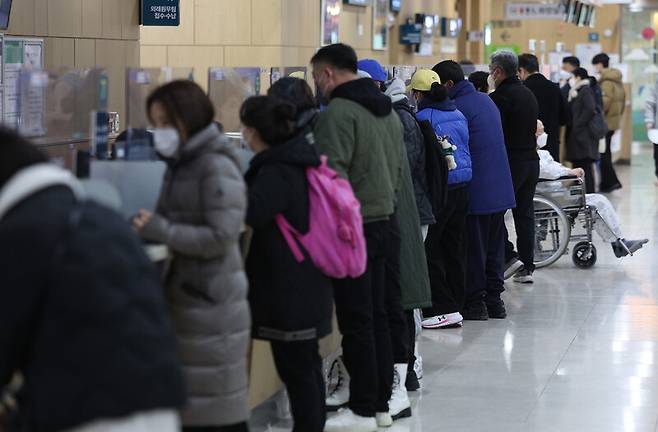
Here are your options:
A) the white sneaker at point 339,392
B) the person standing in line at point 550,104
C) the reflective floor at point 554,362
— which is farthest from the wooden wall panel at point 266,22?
the white sneaker at point 339,392

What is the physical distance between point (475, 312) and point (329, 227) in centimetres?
378

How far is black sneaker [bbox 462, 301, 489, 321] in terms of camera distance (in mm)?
7957

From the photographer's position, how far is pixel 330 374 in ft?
19.2

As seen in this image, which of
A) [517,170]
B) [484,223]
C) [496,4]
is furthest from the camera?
[496,4]

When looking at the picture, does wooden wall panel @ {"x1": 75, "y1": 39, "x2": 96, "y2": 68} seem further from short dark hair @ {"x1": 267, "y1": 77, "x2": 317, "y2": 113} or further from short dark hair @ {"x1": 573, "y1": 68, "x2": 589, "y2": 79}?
short dark hair @ {"x1": 573, "y1": 68, "x2": 589, "y2": 79}

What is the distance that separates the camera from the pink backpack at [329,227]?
14.2 ft

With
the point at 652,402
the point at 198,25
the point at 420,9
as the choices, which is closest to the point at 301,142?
the point at 652,402

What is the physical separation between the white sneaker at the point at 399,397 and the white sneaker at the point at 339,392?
21cm

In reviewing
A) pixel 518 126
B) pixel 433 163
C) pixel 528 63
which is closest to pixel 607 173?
pixel 528 63

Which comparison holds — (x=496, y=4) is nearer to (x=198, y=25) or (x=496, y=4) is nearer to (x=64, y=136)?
(x=198, y=25)

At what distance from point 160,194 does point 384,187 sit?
4.61 ft

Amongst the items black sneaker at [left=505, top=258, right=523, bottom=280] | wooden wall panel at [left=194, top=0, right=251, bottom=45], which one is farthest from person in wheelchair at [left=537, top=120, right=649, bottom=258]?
wooden wall panel at [left=194, top=0, right=251, bottom=45]

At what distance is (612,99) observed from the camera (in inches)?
682

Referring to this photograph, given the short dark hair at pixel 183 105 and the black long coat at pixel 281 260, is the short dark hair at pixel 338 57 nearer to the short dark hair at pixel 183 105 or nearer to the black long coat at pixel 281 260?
the black long coat at pixel 281 260
